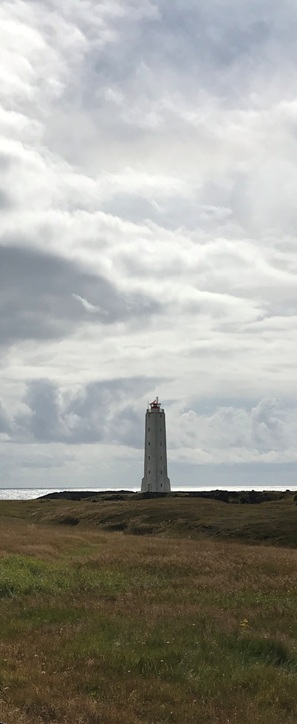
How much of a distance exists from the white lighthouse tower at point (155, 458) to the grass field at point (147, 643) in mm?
97980

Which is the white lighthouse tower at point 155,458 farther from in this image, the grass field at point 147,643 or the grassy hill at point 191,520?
the grass field at point 147,643

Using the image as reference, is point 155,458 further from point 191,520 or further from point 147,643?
point 147,643

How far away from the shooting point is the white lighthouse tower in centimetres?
12912

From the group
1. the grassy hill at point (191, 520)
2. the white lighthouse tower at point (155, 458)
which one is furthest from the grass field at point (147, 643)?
the white lighthouse tower at point (155, 458)

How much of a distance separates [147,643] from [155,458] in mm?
115122

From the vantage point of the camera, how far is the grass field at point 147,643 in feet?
36.4

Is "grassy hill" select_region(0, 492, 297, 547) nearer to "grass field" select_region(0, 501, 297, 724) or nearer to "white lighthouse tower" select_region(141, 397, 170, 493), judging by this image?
"grass field" select_region(0, 501, 297, 724)

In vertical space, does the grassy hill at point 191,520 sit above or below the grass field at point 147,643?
above

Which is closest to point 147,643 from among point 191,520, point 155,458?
point 191,520

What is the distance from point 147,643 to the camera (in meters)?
15.1

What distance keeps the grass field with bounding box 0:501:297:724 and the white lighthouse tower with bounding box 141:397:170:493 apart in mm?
97980

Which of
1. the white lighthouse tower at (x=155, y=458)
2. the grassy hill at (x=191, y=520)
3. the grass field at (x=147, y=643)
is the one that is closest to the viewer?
the grass field at (x=147, y=643)

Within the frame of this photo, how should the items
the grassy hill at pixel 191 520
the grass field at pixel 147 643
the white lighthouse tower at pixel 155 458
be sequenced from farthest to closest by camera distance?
the white lighthouse tower at pixel 155 458
the grassy hill at pixel 191 520
the grass field at pixel 147 643

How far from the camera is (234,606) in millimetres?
20875
